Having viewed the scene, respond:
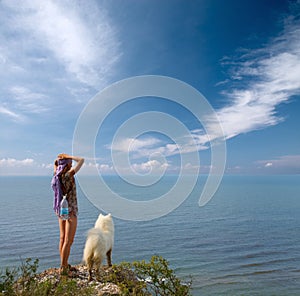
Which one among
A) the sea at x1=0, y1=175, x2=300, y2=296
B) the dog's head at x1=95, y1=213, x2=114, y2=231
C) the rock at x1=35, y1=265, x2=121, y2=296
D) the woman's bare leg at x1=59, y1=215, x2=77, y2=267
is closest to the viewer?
the rock at x1=35, y1=265, x2=121, y2=296

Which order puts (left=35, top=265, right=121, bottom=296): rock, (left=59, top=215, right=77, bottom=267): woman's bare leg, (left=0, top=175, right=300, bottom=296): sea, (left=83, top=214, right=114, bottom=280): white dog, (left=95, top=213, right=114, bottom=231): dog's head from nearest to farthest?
(left=35, top=265, right=121, bottom=296): rock
(left=59, top=215, right=77, bottom=267): woman's bare leg
(left=83, top=214, right=114, bottom=280): white dog
(left=95, top=213, right=114, bottom=231): dog's head
(left=0, top=175, right=300, bottom=296): sea

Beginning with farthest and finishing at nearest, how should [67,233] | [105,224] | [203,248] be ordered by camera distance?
[203,248] < [105,224] < [67,233]

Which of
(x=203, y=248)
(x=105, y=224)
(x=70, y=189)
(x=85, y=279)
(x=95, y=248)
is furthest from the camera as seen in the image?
(x=203, y=248)

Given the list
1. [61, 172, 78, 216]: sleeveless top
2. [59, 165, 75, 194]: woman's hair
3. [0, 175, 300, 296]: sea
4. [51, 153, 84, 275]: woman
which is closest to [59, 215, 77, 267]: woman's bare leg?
[51, 153, 84, 275]: woman

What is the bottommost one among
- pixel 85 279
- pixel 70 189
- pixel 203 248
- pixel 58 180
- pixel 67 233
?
pixel 203 248

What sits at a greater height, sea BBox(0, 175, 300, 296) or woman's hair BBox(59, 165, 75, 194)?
woman's hair BBox(59, 165, 75, 194)

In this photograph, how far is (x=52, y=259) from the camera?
→ 1487 cm

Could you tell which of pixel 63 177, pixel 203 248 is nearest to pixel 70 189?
pixel 63 177

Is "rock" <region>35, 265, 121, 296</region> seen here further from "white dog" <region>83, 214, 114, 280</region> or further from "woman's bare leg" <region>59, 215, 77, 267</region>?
"woman's bare leg" <region>59, 215, 77, 267</region>

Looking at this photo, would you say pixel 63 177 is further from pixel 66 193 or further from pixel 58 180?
pixel 66 193

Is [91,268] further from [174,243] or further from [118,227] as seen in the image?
[118,227]

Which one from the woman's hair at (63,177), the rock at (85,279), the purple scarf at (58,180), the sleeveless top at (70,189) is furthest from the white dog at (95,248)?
the woman's hair at (63,177)

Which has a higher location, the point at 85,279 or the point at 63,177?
the point at 63,177

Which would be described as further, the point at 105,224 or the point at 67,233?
the point at 105,224
